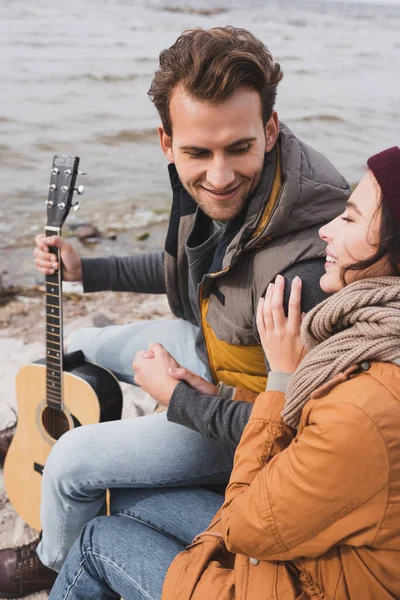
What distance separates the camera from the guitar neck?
2.75m

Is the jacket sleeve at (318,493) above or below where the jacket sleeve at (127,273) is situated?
above

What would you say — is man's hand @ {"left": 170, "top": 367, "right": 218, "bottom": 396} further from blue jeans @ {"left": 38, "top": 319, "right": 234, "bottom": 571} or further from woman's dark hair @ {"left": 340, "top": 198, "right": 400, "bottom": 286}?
woman's dark hair @ {"left": 340, "top": 198, "right": 400, "bottom": 286}

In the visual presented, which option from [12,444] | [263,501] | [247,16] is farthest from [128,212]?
[247,16]

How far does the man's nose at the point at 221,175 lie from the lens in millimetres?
2186

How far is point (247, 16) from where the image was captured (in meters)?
29.7

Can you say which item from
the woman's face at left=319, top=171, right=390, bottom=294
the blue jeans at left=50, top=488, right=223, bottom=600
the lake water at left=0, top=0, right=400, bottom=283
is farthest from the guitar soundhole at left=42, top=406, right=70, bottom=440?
the lake water at left=0, top=0, right=400, bottom=283

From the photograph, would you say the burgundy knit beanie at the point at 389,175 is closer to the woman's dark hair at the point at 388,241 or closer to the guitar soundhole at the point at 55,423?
the woman's dark hair at the point at 388,241

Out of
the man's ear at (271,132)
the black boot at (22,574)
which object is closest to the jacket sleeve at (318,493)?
the man's ear at (271,132)

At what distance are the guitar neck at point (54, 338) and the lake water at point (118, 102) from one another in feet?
7.79

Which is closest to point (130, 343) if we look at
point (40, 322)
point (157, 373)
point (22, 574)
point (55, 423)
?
point (55, 423)

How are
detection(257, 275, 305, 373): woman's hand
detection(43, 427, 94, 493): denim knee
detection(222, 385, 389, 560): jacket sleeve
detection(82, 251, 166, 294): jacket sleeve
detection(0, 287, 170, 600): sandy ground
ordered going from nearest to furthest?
detection(222, 385, 389, 560): jacket sleeve
detection(257, 275, 305, 373): woman's hand
detection(43, 427, 94, 493): denim knee
detection(82, 251, 166, 294): jacket sleeve
detection(0, 287, 170, 600): sandy ground

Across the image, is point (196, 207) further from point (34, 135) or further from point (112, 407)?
point (34, 135)

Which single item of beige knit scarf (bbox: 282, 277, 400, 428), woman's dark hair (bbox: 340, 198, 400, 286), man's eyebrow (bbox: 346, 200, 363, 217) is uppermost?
Result: man's eyebrow (bbox: 346, 200, 363, 217)

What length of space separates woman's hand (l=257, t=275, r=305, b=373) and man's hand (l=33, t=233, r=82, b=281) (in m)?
1.23
